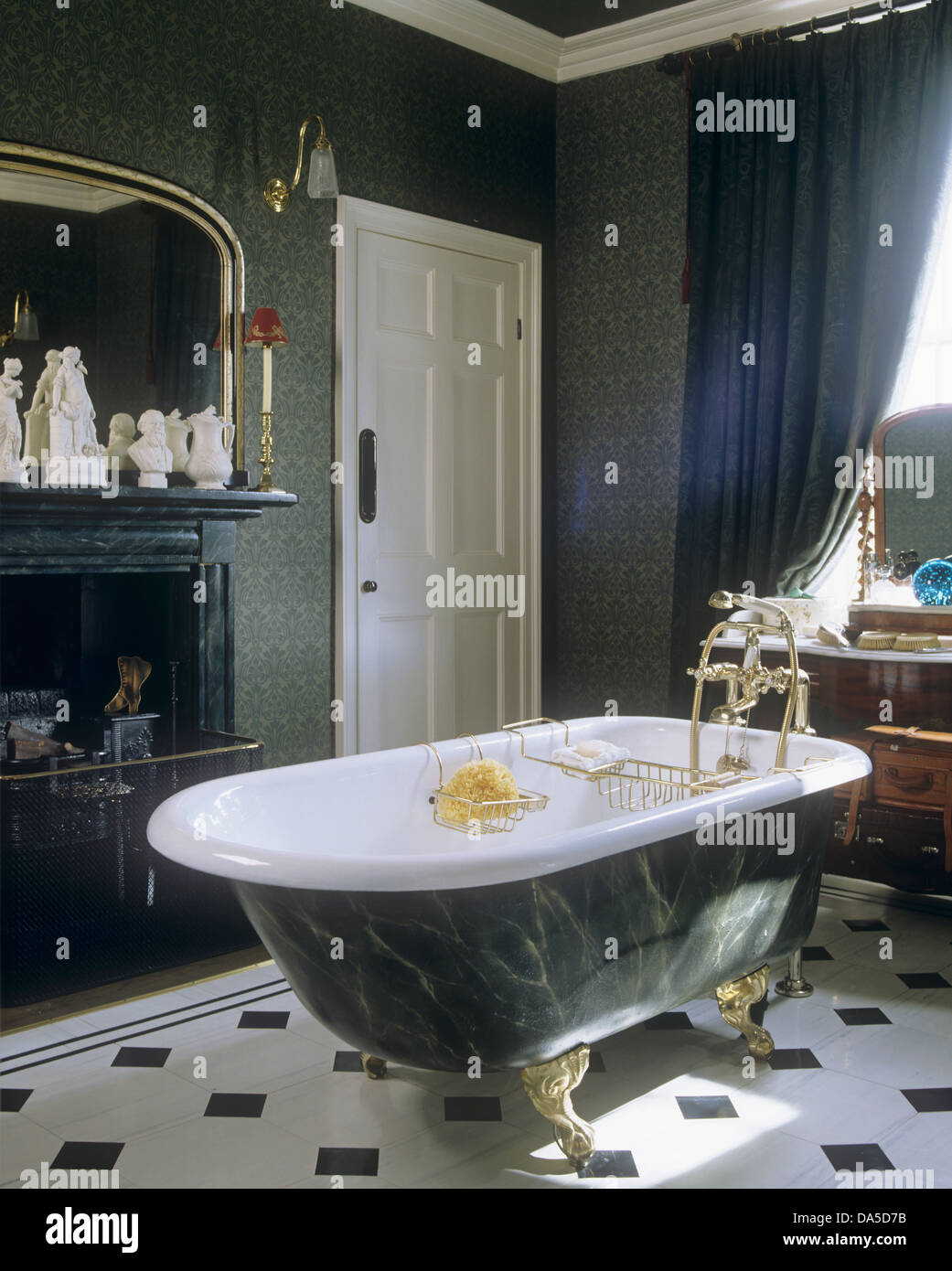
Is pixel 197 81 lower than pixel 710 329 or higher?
higher

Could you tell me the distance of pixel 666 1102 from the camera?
2.47m

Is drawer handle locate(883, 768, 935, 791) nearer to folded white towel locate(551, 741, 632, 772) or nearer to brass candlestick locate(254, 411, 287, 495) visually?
folded white towel locate(551, 741, 632, 772)

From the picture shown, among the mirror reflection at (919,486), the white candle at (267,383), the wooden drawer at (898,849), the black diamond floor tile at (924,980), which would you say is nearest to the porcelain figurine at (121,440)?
the white candle at (267,383)

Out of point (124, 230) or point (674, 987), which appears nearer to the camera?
point (674, 987)

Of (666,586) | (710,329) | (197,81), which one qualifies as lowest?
(666,586)

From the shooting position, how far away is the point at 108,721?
3445 millimetres

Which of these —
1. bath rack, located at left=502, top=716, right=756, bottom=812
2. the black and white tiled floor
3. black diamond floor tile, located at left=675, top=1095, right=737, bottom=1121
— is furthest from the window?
black diamond floor tile, located at left=675, top=1095, right=737, bottom=1121

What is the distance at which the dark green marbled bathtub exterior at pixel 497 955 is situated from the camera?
6.65 ft

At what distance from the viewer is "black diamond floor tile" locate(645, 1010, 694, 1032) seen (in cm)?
290

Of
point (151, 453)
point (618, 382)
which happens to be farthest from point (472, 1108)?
point (618, 382)

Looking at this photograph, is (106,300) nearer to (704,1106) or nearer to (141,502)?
(141,502)

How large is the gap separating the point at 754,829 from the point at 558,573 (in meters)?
2.75

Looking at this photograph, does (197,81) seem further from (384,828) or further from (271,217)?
(384,828)
